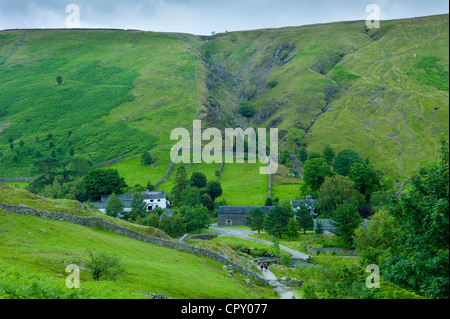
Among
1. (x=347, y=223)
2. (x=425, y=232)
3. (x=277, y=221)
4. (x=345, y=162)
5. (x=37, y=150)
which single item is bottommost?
(x=277, y=221)

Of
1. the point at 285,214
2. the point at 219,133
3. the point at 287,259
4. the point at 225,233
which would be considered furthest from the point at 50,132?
the point at 287,259

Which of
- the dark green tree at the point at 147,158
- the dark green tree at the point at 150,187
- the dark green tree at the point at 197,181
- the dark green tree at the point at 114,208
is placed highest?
the dark green tree at the point at 147,158

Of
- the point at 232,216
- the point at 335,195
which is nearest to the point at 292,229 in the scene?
the point at 335,195

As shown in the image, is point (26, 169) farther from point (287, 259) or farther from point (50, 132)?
point (287, 259)

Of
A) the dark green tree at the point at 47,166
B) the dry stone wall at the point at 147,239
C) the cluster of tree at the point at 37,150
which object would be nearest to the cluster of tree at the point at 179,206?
the dry stone wall at the point at 147,239

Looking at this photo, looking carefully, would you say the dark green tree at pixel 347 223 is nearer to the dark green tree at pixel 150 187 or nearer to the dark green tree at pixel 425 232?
the dark green tree at pixel 425 232

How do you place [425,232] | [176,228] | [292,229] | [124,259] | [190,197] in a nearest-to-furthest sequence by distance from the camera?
[425,232] < [124,259] < [176,228] < [292,229] < [190,197]

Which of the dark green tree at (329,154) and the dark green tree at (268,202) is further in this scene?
the dark green tree at (329,154)

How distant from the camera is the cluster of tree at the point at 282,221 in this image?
262 ft

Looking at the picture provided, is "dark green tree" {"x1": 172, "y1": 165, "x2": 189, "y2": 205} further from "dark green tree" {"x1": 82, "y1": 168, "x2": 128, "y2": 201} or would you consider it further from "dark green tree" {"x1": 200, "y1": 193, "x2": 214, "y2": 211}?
"dark green tree" {"x1": 82, "y1": 168, "x2": 128, "y2": 201}

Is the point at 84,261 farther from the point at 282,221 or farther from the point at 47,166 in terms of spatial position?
the point at 47,166

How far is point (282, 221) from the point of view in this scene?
81188mm

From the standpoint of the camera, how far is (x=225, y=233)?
282 ft
